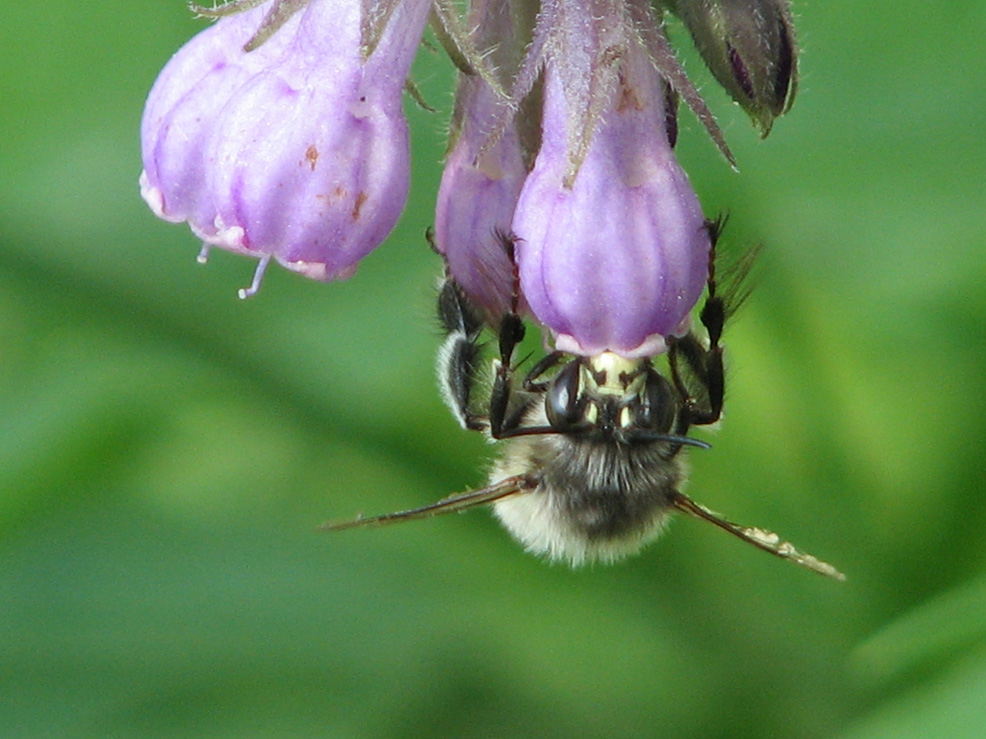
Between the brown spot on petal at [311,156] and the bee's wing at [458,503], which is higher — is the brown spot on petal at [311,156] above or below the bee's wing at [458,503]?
above

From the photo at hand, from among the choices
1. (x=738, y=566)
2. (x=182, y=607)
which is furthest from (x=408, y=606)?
(x=738, y=566)

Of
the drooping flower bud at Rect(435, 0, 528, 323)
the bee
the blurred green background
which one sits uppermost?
the drooping flower bud at Rect(435, 0, 528, 323)

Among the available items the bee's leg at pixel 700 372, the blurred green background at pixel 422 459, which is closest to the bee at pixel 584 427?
the bee's leg at pixel 700 372

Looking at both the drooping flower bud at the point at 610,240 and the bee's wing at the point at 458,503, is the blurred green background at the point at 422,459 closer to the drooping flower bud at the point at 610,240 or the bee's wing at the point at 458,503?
the bee's wing at the point at 458,503

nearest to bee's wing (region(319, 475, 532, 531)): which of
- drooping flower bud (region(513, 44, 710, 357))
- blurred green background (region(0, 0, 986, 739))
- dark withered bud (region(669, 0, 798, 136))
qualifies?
drooping flower bud (region(513, 44, 710, 357))

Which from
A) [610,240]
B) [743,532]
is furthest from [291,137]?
[743,532]

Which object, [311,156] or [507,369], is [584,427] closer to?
[507,369]

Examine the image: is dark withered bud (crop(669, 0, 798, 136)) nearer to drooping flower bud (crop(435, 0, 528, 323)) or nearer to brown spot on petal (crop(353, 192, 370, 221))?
drooping flower bud (crop(435, 0, 528, 323))
